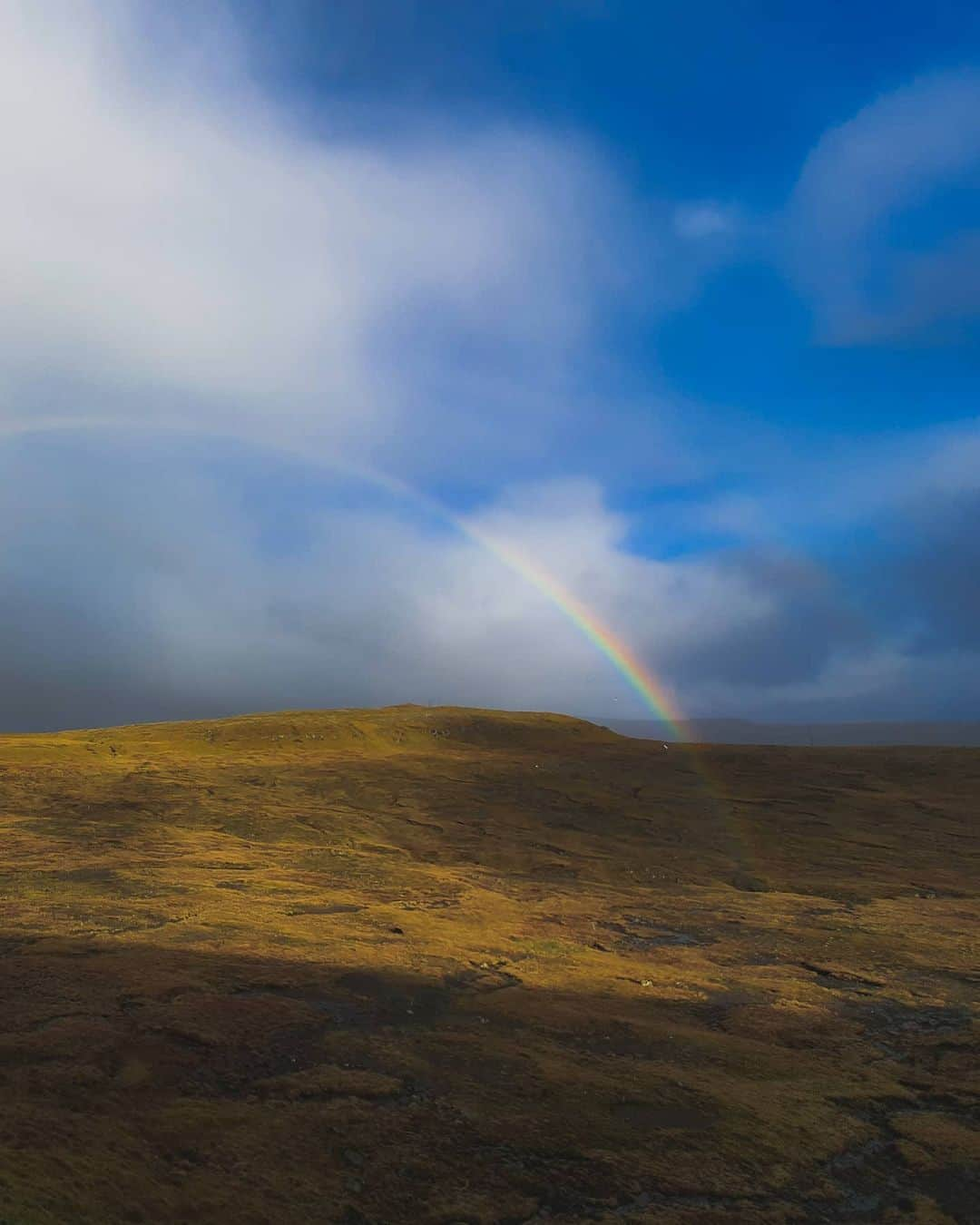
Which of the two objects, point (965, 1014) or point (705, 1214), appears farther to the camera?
point (965, 1014)

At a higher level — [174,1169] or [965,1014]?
[174,1169]

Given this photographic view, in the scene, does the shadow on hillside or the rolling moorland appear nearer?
the shadow on hillside

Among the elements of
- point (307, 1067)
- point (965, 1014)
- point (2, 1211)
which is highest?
point (2, 1211)

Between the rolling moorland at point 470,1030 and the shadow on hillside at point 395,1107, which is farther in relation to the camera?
the rolling moorland at point 470,1030

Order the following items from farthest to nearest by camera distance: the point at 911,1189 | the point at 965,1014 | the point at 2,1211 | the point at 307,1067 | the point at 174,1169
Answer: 1. the point at 965,1014
2. the point at 307,1067
3. the point at 911,1189
4. the point at 174,1169
5. the point at 2,1211

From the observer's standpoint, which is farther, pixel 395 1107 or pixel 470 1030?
pixel 470 1030

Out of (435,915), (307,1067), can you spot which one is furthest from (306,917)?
(307,1067)

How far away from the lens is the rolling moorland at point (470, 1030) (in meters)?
4.98

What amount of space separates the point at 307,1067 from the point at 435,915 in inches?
268

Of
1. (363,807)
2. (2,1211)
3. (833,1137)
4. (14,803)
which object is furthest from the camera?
(363,807)

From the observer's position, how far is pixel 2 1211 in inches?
151

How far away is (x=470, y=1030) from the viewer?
770 centimetres

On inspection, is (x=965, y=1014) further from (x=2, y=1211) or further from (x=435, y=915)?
(x=2, y=1211)

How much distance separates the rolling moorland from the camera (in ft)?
16.3
